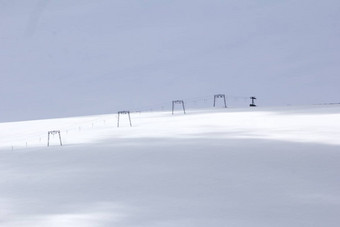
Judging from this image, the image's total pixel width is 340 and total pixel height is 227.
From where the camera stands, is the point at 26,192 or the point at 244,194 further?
the point at 26,192

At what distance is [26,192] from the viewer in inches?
426

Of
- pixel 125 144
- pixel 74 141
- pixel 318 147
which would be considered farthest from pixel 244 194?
pixel 74 141

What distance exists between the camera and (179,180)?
11227mm

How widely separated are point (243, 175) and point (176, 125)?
12604 mm

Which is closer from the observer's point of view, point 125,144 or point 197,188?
point 197,188

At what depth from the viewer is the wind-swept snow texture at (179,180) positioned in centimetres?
842

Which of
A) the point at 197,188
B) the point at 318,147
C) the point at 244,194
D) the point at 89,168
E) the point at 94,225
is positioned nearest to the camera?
the point at 94,225

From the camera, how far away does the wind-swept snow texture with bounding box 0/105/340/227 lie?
8.42 m

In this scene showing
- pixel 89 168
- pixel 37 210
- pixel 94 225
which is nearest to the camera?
pixel 94 225

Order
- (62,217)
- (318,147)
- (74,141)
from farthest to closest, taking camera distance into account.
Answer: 1. (74,141)
2. (318,147)
3. (62,217)

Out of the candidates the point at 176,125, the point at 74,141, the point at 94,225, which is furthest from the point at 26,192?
the point at 176,125

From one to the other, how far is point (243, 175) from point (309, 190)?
1.88 metres

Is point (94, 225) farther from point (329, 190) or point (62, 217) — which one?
point (329, 190)

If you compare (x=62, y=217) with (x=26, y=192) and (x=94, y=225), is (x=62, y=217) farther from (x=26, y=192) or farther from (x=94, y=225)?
(x=26, y=192)
